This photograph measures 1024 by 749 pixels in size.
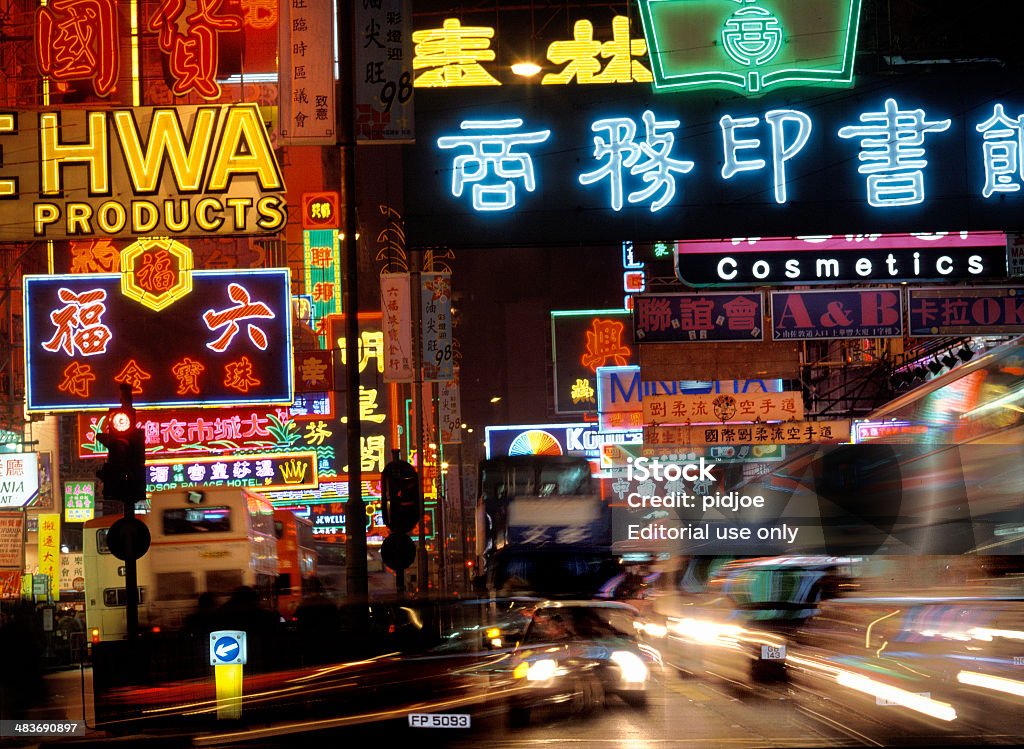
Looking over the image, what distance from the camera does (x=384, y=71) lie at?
14.7 metres

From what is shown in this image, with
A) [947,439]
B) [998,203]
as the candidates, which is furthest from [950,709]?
[998,203]

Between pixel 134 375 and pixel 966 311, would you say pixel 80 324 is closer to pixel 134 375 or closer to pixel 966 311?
pixel 134 375

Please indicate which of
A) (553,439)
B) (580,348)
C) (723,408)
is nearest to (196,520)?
(723,408)

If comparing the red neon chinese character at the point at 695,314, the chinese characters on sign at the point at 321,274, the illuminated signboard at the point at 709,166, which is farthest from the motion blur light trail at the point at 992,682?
the chinese characters on sign at the point at 321,274

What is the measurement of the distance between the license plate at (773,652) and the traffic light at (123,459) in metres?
7.58

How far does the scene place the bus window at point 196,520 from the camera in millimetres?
24062

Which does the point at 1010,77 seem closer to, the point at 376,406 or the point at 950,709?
the point at 950,709

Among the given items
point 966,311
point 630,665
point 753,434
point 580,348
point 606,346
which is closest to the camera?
point 630,665

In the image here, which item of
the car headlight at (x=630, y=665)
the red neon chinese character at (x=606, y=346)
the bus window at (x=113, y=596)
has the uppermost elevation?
the red neon chinese character at (x=606, y=346)

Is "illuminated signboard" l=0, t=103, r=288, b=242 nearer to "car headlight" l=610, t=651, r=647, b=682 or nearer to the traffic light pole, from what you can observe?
the traffic light pole

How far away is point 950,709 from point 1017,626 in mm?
1712

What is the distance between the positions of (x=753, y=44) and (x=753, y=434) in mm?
15457

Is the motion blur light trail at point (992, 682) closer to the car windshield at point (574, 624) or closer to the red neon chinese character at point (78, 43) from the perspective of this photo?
the car windshield at point (574, 624)

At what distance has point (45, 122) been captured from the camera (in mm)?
18172
